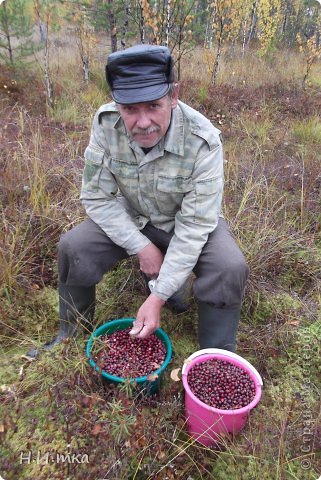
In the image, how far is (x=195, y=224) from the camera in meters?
1.82

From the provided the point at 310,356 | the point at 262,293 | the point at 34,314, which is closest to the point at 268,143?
the point at 262,293

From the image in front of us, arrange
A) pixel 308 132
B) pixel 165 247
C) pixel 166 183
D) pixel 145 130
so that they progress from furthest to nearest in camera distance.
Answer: pixel 308 132 < pixel 165 247 < pixel 166 183 < pixel 145 130

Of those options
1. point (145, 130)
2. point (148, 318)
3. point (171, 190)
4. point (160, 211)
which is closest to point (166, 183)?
point (171, 190)

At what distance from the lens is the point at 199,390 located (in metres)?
1.63

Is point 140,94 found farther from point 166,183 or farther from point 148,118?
point 166,183

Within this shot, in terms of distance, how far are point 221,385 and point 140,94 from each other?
49.7 inches

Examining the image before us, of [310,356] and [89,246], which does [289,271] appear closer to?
[310,356]

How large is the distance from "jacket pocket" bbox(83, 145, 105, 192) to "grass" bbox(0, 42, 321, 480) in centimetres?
72

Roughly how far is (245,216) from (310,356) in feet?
3.88

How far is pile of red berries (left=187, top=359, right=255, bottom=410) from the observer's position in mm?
1589

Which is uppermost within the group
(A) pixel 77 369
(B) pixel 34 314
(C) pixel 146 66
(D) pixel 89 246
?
(C) pixel 146 66

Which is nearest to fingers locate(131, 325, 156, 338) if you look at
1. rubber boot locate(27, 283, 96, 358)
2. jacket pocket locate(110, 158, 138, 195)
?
rubber boot locate(27, 283, 96, 358)

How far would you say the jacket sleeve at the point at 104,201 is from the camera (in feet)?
6.23

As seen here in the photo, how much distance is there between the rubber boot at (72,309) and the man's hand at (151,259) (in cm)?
32
